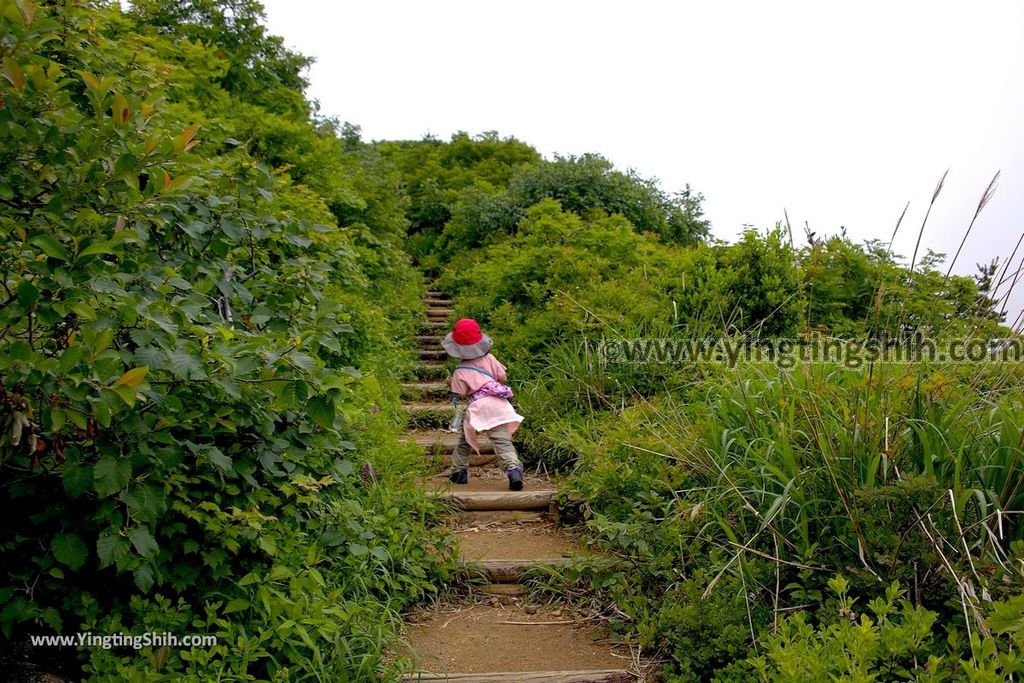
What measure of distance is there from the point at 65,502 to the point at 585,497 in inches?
125

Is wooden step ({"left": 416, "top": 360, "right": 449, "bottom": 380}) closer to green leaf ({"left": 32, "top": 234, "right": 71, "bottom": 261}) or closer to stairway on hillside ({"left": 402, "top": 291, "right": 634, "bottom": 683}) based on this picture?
stairway on hillside ({"left": 402, "top": 291, "right": 634, "bottom": 683})

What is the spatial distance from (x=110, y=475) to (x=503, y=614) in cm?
253

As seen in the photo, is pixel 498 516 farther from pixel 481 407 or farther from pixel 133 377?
pixel 133 377

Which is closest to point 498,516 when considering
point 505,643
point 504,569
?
point 504,569

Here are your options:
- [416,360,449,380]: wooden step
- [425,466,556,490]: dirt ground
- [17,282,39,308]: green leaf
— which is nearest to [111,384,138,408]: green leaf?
[17,282,39,308]: green leaf

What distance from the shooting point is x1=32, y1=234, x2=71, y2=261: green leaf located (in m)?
2.20

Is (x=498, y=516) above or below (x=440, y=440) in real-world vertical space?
below

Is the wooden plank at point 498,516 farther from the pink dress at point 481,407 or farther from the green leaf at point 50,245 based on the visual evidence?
the green leaf at point 50,245

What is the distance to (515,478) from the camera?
5793 mm

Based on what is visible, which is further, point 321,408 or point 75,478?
point 321,408

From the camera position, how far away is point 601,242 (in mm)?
9953

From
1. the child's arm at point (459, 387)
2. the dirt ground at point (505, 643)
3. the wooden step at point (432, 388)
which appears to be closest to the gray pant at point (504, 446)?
the child's arm at point (459, 387)

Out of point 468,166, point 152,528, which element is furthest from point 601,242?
point 468,166

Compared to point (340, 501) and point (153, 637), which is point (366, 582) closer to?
point (340, 501)
